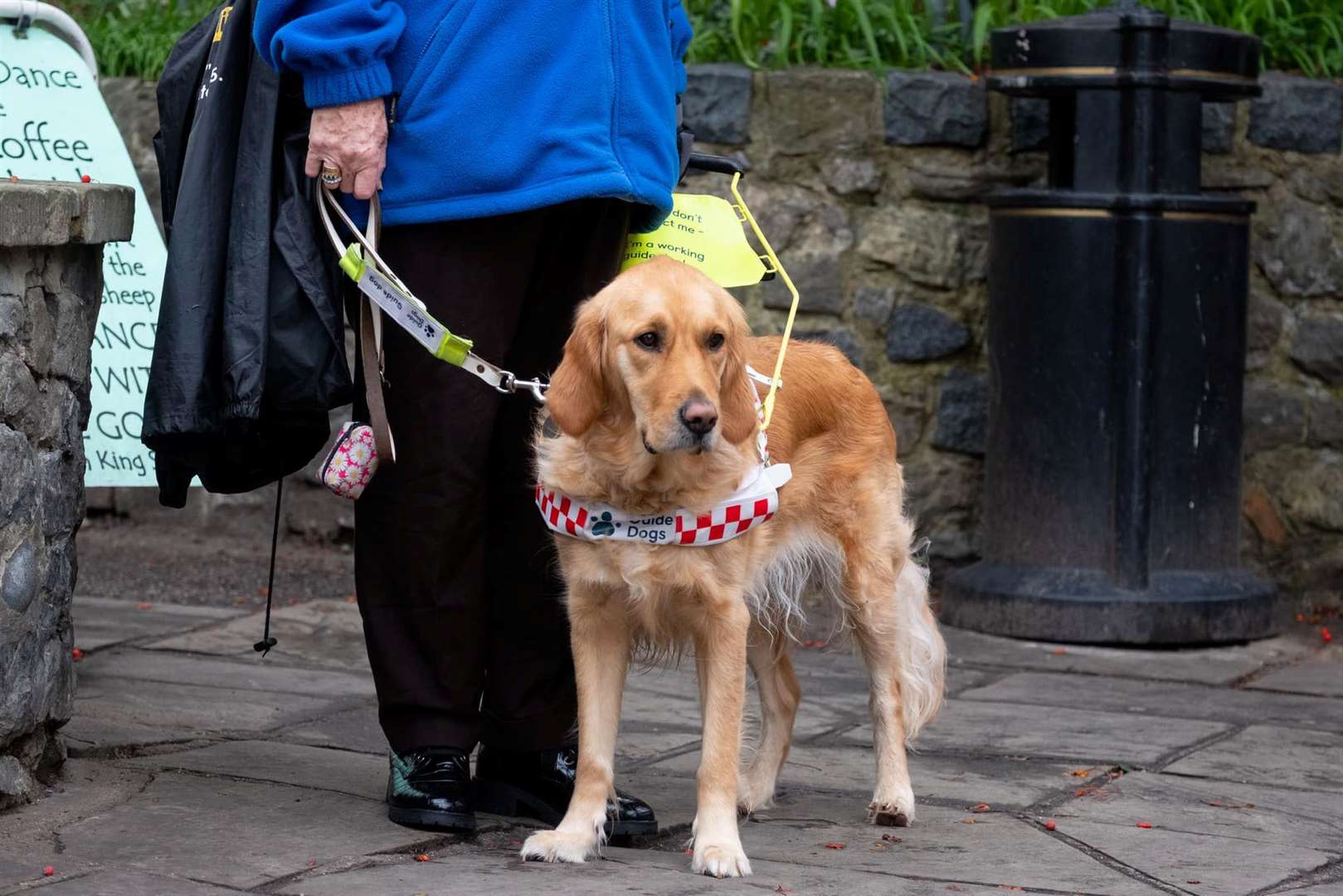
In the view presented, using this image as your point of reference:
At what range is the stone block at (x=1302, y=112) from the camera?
223 inches

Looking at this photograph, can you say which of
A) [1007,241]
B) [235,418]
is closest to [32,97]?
[235,418]

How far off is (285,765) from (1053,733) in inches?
71.0

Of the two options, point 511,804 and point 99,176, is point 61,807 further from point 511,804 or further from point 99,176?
point 99,176

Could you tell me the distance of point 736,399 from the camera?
3.03 metres

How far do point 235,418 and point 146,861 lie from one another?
2.51ft

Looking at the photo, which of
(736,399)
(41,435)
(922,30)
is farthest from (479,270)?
(922,30)

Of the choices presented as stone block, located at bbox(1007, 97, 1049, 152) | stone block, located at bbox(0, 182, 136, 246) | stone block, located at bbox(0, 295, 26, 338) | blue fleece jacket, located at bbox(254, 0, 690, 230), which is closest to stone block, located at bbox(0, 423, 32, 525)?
stone block, located at bbox(0, 295, 26, 338)

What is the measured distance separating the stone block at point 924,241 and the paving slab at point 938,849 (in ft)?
8.46

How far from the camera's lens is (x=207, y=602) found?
5551 millimetres

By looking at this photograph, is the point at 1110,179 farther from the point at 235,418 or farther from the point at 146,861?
the point at 146,861

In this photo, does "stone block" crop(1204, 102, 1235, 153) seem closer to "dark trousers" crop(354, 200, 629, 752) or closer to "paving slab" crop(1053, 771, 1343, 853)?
"paving slab" crop(1053, 771, 1343, 853)

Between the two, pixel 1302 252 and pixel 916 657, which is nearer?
pixel 916 657

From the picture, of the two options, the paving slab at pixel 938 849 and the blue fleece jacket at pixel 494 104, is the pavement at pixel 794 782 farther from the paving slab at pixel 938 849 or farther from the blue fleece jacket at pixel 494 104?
the blue fleece jacket at pixel 494 104

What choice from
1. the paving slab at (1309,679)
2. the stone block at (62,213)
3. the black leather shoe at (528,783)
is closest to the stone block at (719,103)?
the paving slab at (1309,679)
